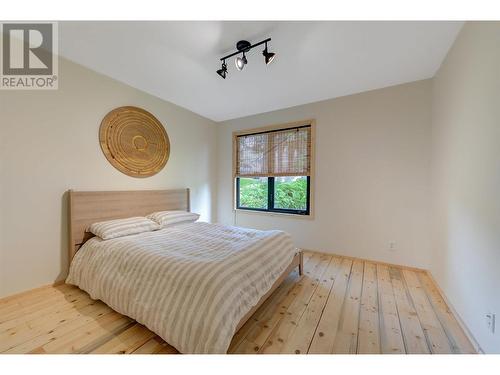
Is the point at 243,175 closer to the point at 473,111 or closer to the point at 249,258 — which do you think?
the point at 249,258

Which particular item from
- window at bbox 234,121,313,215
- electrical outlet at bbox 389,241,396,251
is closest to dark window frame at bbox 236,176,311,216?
window at bbox 234,121,313,215

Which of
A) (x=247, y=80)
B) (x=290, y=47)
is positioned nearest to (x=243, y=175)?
(x=247, y=80)

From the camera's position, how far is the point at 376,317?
66.6 inches

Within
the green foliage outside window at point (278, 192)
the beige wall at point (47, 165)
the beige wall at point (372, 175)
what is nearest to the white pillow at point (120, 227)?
the beige wall at point (47, 165)

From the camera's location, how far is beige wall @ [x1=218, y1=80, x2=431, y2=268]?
2543 mm

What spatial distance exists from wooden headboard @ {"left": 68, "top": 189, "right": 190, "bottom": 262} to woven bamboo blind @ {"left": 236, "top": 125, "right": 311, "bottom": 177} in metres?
1.52

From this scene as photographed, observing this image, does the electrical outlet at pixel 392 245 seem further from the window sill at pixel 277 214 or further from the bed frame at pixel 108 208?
the bed frame at pixel 108 208

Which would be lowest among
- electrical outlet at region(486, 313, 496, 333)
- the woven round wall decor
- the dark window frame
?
electrical outlet at region(486, 313, 496, 333)

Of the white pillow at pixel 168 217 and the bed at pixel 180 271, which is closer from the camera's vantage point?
the bed at pixel 180 271

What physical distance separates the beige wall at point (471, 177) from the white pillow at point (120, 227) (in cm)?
310

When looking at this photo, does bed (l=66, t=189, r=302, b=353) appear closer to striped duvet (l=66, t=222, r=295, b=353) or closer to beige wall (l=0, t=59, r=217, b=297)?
striped duvet (l=66, t=222, r=295, b=353)

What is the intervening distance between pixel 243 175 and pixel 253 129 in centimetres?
90

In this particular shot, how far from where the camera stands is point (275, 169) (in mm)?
3529

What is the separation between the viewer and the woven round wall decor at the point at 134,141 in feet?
8.34
